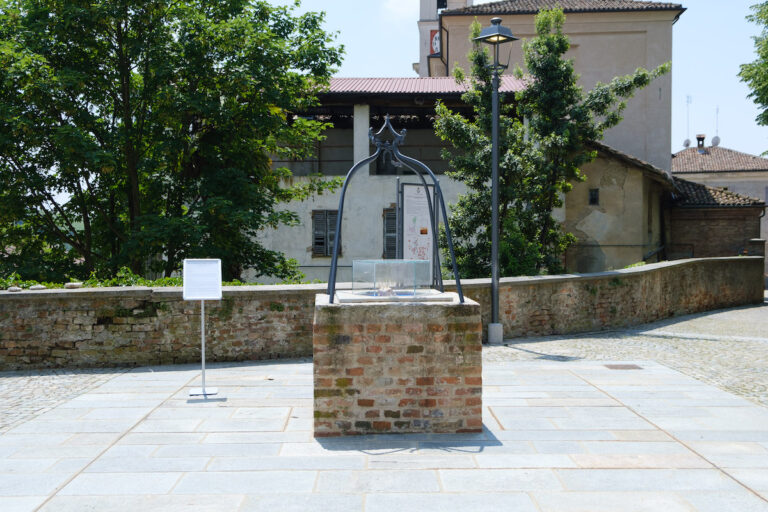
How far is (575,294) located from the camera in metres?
12.7

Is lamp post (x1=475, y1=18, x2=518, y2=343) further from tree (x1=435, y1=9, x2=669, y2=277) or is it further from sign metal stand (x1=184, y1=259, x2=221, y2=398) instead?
sign metal stand (x1=184, y1=259, x2=221, y2=398)

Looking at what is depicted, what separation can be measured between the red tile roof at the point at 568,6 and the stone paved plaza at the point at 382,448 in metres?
21.4

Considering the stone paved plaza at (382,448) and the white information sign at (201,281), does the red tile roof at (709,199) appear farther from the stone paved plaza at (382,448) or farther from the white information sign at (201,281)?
the white information sign at (201,281)

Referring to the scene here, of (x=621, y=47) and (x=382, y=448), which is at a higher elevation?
(x=621, y=47)

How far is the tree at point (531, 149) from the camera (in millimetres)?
16719

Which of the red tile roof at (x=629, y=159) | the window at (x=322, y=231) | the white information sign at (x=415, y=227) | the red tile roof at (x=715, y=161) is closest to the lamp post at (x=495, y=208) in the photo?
the white information sign at (x=415, y=227)

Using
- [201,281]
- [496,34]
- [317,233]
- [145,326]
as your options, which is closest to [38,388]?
[145,326]

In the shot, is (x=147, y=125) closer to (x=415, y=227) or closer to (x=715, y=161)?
(x=415, y=227)

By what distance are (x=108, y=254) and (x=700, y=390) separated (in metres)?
14.0

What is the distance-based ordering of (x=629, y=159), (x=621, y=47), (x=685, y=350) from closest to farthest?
(x=685, y=350), (x=629, y=159), (x=621, y=47)

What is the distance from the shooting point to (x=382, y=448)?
5516mm

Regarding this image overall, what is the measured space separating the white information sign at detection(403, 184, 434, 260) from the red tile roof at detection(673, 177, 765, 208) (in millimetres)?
18223

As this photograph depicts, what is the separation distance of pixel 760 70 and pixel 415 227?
1826 cm

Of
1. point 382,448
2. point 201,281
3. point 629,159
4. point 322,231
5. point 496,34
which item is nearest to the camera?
point 382,448
